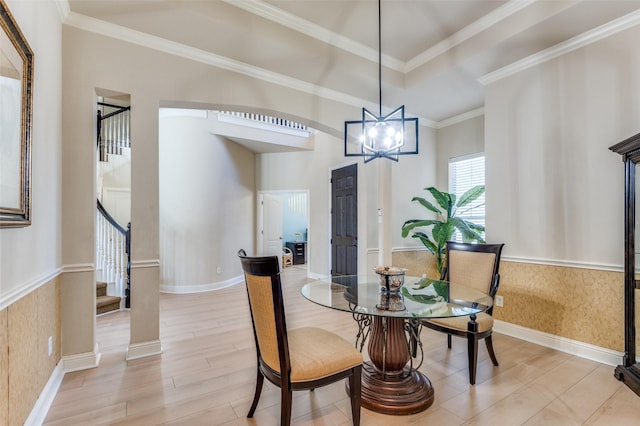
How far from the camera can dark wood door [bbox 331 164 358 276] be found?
18.0 feet

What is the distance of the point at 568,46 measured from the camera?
2.88m

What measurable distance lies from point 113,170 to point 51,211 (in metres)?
4.50

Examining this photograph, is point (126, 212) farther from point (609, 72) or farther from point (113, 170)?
point (609, 72)

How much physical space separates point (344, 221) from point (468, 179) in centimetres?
223

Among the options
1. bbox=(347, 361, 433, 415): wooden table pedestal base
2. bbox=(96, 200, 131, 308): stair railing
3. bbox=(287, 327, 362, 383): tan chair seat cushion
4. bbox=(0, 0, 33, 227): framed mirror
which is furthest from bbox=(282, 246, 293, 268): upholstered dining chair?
bbox=(0, 0, 33, 227): framed mirror

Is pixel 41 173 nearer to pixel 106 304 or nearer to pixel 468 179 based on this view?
pixel 106 304

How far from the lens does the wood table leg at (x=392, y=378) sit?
77.4 inches

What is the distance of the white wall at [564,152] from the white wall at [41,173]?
4.08 meters

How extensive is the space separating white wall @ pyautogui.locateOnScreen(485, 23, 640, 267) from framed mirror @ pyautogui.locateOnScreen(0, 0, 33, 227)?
406 centimetres

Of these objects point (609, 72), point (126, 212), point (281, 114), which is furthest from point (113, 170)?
point (609, 72)

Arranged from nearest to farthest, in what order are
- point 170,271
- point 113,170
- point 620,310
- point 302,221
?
1. point 620,310
2. point 170,271
3. point 113,170
4. point 302,221

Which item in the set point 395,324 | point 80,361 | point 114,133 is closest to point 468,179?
point 395,324

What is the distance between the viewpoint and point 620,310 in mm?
2564

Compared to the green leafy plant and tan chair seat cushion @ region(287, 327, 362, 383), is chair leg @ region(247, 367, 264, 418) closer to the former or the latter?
tan chair seat cushion @ region(287, 327, 362, 383)
